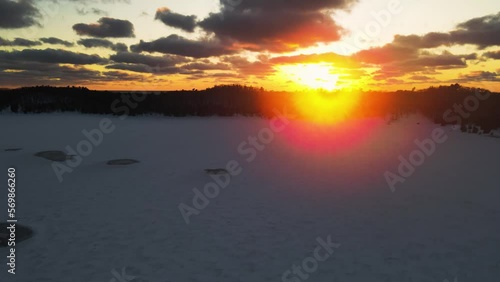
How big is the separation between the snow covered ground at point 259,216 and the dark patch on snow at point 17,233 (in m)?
0.30

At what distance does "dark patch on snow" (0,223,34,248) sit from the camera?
A: 8.24 metres

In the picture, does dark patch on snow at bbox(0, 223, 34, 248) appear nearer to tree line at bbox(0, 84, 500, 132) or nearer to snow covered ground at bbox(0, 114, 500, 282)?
snow covered ground at bbox(0, 114, 500, 282)

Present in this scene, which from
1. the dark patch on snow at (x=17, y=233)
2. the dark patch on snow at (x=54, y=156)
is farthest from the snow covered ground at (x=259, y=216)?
the dark patch on snow at (x=54, y=156)

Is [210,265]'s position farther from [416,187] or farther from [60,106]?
[60,106]

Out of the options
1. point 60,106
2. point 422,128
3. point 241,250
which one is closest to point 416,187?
point 241,250

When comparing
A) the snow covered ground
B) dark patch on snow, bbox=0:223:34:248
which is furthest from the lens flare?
dark patch on snow, bbox=0:223:34:248

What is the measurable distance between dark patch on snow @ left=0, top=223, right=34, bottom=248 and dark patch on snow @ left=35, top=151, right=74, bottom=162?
8183 mm

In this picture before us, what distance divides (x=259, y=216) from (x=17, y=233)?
6.00 metres

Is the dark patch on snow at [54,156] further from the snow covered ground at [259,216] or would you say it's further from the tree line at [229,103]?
the tree line at [229,103]

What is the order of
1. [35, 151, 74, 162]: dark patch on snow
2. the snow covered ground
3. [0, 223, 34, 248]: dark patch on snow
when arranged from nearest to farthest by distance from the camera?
the snow covered ground
[0, 223, 34, 248]: dark patch on snow
[35, 151, 74, 162]: dark patch on snow

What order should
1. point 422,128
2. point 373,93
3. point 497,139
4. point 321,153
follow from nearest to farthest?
point 321,153 < point 497,139 < point 422,128 < point 373,93

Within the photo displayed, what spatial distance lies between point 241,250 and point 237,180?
6206 millimetres

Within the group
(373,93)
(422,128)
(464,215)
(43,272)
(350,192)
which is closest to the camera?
(43,272)

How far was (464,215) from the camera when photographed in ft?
33.9
